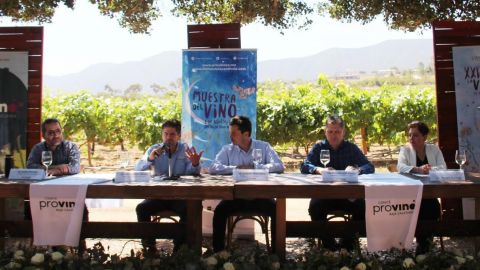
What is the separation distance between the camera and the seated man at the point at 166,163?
416cm

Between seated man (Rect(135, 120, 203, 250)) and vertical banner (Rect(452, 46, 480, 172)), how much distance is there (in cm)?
288

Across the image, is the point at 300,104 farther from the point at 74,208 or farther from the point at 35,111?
the point at 74,208

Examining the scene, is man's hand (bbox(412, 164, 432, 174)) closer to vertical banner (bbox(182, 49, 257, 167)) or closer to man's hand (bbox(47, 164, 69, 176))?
vertical banner (bbox(182, 49, 257, 167))

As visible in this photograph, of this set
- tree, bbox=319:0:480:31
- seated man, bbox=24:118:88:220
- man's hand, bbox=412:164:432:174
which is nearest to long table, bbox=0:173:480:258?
man's hand, bbox=412:164:432:174

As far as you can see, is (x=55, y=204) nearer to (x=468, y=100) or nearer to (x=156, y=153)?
(x=156, y=153)

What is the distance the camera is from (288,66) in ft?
453

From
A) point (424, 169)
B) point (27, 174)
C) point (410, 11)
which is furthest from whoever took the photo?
point (410, 11)

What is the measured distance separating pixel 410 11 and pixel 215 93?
2352mm

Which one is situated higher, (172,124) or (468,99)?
(468,99)

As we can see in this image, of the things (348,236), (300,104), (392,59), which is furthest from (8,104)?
(392,59)

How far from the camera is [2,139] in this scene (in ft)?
18.4

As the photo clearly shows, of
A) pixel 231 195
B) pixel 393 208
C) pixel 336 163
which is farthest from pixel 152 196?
pixel 336 163

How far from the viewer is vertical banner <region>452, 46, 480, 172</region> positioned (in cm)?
546

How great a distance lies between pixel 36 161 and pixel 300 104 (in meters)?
9.51
